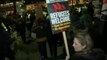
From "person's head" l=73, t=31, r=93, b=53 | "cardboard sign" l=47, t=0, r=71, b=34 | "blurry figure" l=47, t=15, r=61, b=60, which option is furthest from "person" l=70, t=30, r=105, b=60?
"blurry figure" l=47, t=15, r=61, b=60

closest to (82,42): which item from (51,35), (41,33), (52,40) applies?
(41,33)

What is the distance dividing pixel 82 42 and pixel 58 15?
1280 mm

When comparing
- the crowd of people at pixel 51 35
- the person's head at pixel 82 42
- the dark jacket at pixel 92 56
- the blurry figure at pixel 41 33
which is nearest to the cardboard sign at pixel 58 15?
the crowd of people at pixel 51 35

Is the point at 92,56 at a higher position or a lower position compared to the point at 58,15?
lower

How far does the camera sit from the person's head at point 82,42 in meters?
4.13

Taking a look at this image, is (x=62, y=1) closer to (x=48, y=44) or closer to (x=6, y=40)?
(x=6, y=40)

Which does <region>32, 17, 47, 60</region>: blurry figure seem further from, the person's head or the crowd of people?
the person's head

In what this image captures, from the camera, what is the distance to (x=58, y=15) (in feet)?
A: 17.5

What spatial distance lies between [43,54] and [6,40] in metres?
3.75

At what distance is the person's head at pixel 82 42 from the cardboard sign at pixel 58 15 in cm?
102

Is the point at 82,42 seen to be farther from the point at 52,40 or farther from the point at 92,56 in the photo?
the point at 52,40

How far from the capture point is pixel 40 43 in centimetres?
1038

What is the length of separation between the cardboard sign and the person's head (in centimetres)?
102

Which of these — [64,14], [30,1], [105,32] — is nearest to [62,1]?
[64,14]
